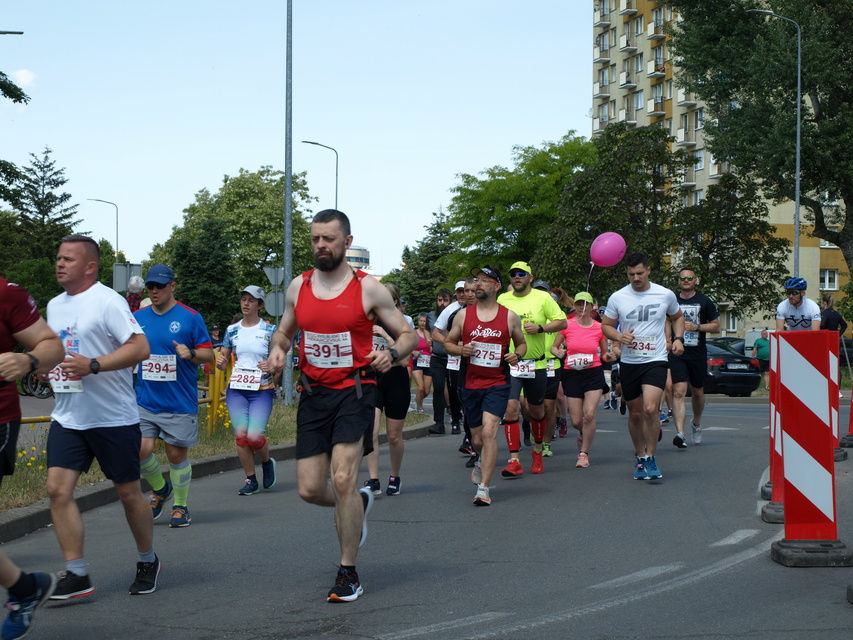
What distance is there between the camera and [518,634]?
5.21 metres

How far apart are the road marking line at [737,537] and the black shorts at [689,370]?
594cm

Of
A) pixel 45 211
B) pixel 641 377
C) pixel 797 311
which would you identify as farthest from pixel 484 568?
pixel 45 211

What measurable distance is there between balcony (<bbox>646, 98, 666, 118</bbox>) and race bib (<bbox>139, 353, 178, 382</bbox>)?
7519 centimetres

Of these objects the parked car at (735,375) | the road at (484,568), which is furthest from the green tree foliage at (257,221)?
the road at (484,568)

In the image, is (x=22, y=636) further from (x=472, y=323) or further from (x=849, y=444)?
(x=849, y=444)

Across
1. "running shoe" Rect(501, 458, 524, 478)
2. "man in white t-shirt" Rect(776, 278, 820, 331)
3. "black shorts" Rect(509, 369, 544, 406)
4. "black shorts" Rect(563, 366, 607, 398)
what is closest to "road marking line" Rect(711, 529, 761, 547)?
"running shoe" Rect(501, 458, 524, 478)

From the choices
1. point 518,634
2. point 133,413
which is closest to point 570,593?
point 518,634

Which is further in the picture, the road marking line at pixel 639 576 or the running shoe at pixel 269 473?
the running shoe at pixel 269 473

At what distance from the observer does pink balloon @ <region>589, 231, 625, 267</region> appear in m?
18.2

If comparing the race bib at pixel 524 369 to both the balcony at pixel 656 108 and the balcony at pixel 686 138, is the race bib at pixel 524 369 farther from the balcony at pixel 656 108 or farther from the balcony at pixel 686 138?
the balcony at pixel 656 108

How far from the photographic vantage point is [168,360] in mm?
8695

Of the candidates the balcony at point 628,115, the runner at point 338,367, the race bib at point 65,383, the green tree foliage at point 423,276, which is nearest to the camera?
the race bib at point 65,383

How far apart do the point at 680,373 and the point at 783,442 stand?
7.17 m

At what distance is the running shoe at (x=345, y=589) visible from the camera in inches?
236
